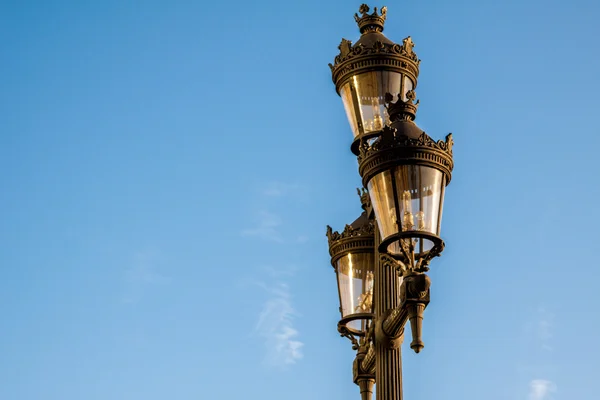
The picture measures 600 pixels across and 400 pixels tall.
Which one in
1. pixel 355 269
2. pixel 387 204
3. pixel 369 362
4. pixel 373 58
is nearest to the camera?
pixel 387 204

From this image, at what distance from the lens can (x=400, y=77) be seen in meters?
9.44

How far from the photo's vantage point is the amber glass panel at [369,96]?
9.41m

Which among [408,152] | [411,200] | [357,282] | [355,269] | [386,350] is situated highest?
[355,269]

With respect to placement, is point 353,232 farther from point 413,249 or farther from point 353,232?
point 413,249

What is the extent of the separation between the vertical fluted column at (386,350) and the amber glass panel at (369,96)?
1618mm

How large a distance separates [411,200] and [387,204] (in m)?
0.21

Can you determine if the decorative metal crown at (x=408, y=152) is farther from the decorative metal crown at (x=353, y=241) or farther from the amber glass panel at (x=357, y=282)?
the amber glass panel at (x=357, y=282)

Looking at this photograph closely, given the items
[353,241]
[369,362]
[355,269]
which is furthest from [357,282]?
[369,362]

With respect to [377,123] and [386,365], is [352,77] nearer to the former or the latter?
[377,123]

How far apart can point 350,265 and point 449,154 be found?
2.44 m

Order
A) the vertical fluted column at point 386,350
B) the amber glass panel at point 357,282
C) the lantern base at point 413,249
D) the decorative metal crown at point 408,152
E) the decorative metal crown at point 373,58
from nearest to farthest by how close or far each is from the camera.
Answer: the lantern base at point 413,249 < the decorative metal crown at point 408,152 < the vertical fluted column at point 386,350 < the decorative metal crown at point 373,58 < the amber glass panel at point 357,282

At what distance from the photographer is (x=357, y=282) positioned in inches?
379

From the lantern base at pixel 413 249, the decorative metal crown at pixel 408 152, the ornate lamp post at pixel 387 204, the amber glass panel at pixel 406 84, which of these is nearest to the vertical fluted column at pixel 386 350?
the ornate lamp post at pixel 387 204

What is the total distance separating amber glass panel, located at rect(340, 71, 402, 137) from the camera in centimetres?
941
